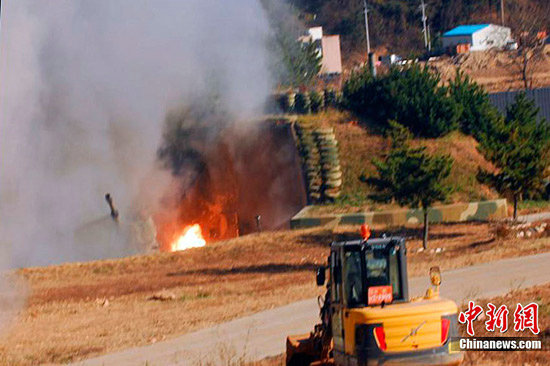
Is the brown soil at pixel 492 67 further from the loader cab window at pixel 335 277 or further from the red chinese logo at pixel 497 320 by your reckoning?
the loader cab window at pixel 335 277

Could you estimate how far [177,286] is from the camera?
27.8 m

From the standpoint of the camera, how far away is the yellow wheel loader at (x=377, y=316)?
1174 cm

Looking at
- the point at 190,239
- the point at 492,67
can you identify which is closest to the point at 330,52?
the point at 492,67

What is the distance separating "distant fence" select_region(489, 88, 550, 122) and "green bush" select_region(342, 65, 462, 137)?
517 cm

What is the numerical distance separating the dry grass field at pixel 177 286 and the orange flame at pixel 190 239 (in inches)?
245

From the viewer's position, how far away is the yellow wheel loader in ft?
38.5

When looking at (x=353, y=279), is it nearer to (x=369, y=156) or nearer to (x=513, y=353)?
(x=513, y=353)

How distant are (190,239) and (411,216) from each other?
31.4ft

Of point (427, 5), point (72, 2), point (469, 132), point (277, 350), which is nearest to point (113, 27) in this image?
point (72, 2)

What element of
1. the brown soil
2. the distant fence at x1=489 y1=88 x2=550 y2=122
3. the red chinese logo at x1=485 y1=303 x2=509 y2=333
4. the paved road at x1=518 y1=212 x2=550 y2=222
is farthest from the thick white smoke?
the brown soil

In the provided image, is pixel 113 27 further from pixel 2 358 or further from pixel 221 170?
pixel 2 358

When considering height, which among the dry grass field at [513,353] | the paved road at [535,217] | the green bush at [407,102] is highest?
the green bush at [407,102]

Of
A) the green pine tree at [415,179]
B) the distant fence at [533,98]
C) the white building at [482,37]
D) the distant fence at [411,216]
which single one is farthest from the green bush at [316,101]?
the white building at [482,37]

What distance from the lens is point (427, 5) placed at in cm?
9988
